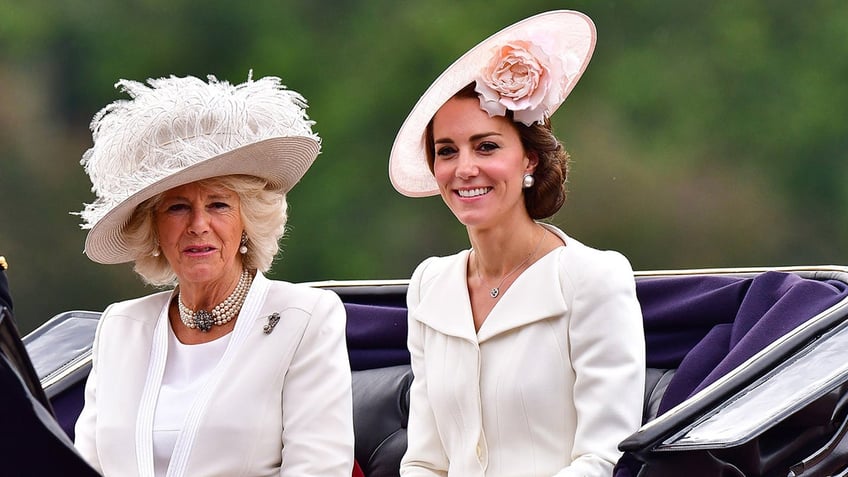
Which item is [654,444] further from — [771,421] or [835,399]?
[835,399]

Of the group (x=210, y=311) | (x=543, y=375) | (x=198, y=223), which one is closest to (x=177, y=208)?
(x=198, y=223)

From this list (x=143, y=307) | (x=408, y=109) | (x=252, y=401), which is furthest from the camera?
(x=408, y=109)

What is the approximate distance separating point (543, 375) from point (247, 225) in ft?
2.34

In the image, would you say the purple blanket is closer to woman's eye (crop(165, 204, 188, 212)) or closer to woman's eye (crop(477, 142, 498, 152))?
woman's eye (crop(477, 142, 498, 152))

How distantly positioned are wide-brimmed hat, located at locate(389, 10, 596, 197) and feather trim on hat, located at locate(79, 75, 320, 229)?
31 cm

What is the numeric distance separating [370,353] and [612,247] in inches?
201

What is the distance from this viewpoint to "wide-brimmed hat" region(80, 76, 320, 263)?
2.97 metres

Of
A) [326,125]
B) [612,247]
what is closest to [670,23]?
[612,247]

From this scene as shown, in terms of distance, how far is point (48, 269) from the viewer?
352 inches

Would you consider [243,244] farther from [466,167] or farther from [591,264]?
[591,264]

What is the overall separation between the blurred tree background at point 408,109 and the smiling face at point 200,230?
5502 millimetres

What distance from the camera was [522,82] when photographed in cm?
301

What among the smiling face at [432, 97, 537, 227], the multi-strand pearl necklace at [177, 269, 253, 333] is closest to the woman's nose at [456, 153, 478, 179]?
the smiling face at [432, 97, 537, 227]

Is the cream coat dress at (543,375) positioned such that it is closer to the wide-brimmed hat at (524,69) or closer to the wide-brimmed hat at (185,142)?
the wide-brimmed hat at (524,69)
